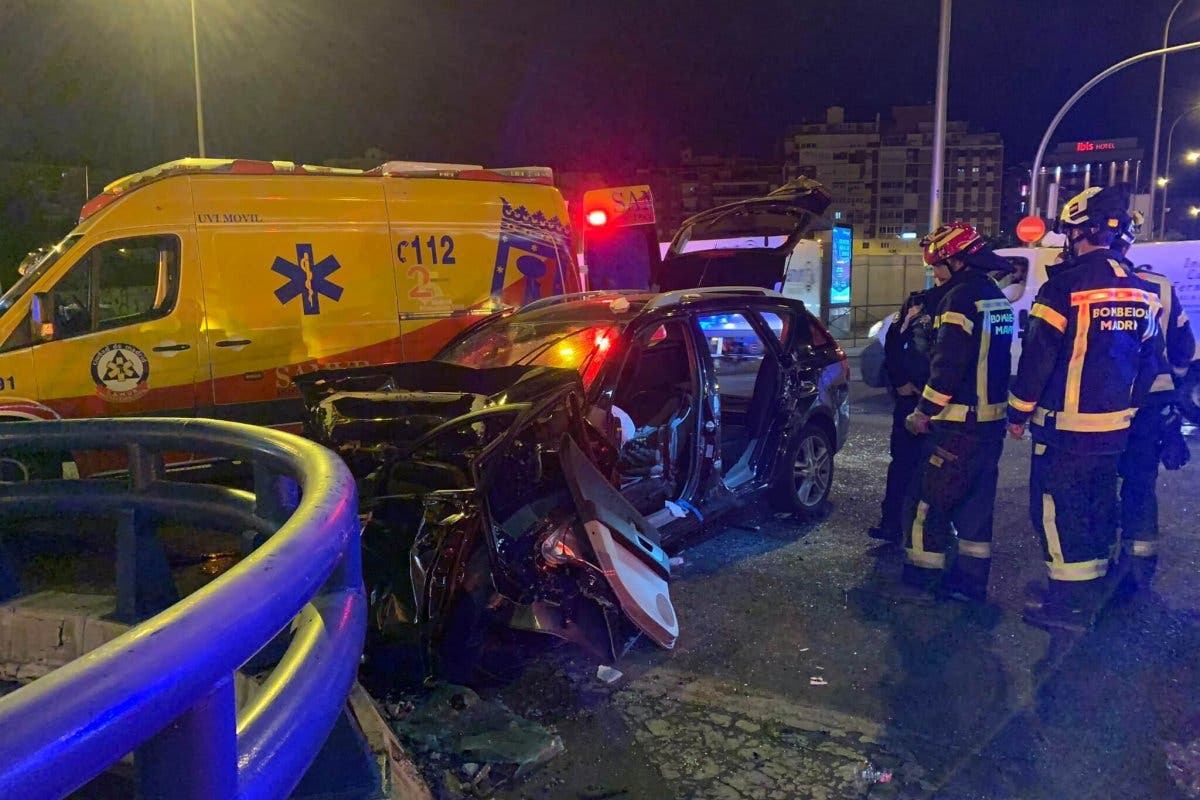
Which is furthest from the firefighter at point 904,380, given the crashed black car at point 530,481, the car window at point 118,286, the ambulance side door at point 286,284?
the car window at point 118,286

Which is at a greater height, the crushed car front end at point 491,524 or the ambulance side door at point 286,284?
the ambulance side door at point 286,284

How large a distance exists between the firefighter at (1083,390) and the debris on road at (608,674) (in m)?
2.16

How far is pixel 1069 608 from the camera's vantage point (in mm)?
4195

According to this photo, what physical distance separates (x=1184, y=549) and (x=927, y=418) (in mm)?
2056

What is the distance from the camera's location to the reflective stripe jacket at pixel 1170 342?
15.1 ft

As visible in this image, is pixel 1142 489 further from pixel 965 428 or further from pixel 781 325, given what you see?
pixel 781 325

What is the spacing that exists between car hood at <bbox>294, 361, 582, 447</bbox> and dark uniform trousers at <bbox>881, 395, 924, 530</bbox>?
8.67 ft

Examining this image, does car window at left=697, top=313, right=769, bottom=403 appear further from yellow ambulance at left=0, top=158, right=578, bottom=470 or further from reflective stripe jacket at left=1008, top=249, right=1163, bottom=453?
reflective stripe jacket at left=1008, top=249, right=1163, bottom=453

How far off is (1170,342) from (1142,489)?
0.87m

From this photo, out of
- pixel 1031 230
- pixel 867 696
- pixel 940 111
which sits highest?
pixel 940 111

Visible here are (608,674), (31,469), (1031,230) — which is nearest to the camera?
(608,674)

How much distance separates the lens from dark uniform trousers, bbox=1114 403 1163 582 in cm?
462

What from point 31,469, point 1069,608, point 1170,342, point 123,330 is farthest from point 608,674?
point 123,330

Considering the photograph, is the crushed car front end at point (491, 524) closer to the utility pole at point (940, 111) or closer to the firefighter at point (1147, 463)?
the firefighter at point (1147, 463)
